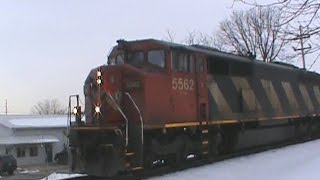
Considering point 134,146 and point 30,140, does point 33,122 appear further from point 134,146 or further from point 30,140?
point 134,146

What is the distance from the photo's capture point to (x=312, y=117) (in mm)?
28734

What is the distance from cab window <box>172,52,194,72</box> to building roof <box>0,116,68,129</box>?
41219mm

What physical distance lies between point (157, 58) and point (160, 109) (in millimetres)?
1505

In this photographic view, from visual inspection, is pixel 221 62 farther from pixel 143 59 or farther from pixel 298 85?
pixel 298 85

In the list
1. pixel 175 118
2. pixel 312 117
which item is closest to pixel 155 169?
pixel 175 118

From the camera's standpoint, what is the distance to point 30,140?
2189 inches

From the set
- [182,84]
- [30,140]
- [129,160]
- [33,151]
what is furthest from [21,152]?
[129,160]

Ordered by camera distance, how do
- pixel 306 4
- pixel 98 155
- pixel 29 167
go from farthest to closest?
pixel 29 167
pixel 98 155
pixel 306 4

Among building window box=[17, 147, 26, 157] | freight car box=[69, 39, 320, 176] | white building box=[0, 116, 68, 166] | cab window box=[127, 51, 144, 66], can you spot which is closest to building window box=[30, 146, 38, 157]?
white building box=[0, 116, 68, 166]

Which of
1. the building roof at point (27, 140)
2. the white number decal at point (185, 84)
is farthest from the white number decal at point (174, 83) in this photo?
the building roof at point (27, 140)

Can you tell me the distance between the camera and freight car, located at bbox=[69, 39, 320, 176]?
1355 centimetres

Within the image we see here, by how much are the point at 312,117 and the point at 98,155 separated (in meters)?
18.1

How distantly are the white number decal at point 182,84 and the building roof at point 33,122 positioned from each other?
41.2 metres

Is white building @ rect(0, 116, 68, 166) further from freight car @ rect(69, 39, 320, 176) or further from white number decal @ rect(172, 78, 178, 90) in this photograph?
white number decal @ rect(172, 78, 178, 90)
